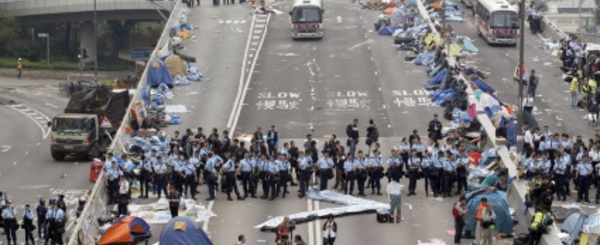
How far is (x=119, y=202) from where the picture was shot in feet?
174

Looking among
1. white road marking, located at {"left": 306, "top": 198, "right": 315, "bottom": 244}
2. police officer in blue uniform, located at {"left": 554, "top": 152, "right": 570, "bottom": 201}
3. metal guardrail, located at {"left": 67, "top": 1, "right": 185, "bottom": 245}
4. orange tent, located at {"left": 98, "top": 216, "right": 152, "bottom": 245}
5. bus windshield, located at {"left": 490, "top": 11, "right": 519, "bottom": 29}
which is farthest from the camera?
bus windshield, located at {"left": 490, "top": 11, "right": 519, "bottom": 29}

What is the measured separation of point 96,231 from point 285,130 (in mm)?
17459

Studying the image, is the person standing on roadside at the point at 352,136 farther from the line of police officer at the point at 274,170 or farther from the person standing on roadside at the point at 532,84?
the person standing on roadside at the point at 532,84

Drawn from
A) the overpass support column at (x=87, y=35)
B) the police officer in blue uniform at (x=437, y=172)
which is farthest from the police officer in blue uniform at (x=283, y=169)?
the overpass support column at (x=87, y=35)

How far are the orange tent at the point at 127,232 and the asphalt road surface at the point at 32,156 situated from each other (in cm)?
945

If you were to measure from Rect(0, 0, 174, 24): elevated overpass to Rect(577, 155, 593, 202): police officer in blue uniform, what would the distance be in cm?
7771

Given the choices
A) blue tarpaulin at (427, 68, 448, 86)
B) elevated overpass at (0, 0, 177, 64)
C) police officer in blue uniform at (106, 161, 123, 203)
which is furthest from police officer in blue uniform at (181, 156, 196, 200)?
elevated overpass at (0, 0, 177, 64)

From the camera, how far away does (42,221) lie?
54.9 metres

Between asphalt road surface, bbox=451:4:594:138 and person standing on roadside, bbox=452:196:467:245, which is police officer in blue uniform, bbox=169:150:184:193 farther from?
asphalt road surface, bbox=451:4:594:138

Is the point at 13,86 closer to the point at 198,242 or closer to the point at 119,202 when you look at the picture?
the point at 119,202

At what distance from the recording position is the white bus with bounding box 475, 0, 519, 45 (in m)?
84.4

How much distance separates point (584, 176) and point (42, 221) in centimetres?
1767

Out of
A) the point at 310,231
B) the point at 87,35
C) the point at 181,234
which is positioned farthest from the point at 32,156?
the point at 87,35

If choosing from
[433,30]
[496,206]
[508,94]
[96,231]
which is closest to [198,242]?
[96,231]
